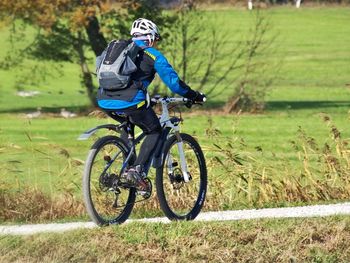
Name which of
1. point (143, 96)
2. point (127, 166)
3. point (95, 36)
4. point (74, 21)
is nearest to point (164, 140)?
point (127, 166)

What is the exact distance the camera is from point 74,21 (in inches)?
1073

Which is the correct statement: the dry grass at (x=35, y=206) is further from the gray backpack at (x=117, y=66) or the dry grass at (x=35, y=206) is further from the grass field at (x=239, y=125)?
the gray backpack at (x=117, y=66)

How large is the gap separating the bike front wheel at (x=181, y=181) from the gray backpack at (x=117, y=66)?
880mm

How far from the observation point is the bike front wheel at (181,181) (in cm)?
1020

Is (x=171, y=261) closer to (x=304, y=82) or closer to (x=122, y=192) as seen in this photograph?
(x=122, y=192)

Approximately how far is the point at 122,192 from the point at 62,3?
18057mm

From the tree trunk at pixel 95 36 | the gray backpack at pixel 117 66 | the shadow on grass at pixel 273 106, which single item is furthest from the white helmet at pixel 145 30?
the shadow on grass at pixel 273 106

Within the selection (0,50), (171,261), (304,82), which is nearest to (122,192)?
(171,261)

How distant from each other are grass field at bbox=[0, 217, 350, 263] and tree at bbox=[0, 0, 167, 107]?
60.0 ft

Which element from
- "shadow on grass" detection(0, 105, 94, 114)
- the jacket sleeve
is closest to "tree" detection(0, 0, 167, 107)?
"shadow on grass" detection(0, 105, 94, 114)

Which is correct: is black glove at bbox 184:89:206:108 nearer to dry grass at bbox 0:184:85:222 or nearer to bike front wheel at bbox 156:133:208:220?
bike front wheel at bbox 156:133:208:220

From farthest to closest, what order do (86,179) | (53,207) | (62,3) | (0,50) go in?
(0,50) < (62,3) < (53,207) < (86,179)

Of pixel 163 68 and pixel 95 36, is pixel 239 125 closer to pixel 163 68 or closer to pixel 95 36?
pixel 95 36

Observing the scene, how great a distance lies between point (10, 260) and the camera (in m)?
8.52
